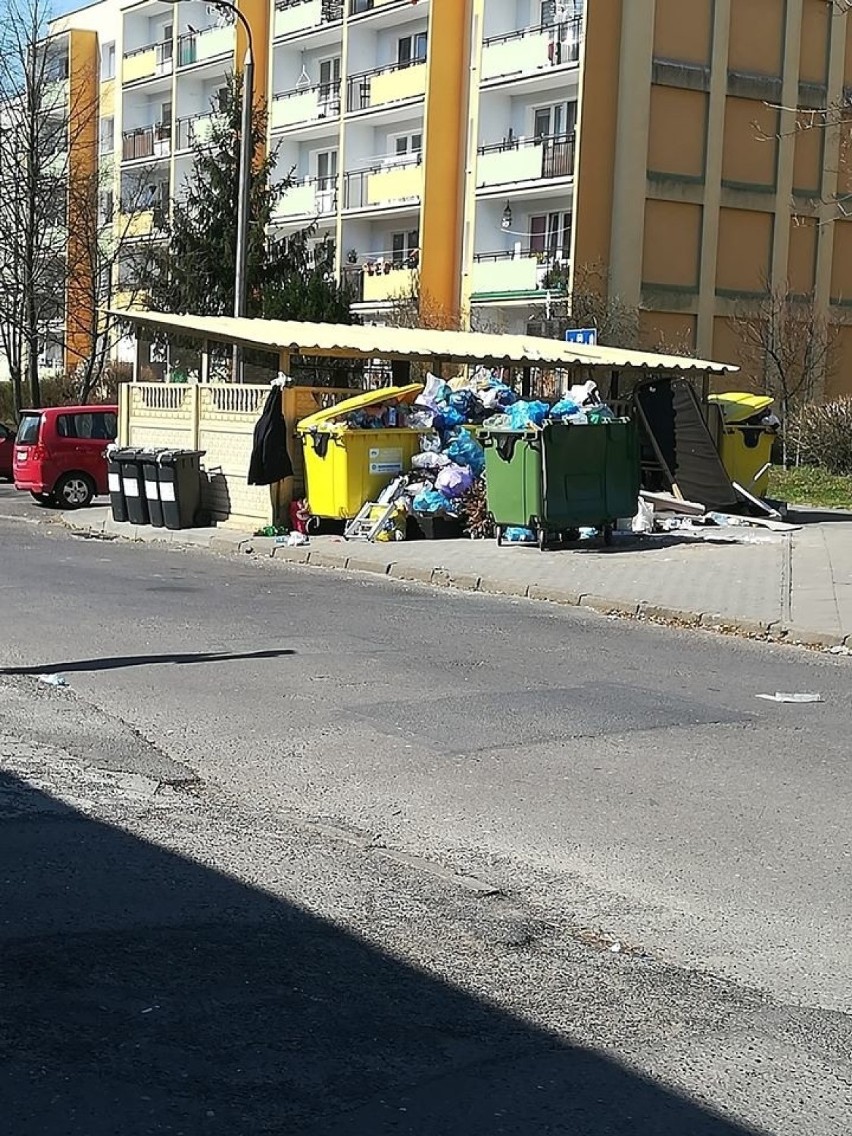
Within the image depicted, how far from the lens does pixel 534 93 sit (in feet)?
136

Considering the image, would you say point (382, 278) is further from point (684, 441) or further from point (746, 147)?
point (684, 441)

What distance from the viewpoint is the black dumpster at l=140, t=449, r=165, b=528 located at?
74.6ft

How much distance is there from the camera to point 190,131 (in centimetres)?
5366

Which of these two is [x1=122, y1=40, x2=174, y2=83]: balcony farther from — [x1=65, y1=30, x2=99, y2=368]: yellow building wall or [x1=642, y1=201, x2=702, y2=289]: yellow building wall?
[x1=642, y1=201, x2=702, y2=289]: yellow building wall

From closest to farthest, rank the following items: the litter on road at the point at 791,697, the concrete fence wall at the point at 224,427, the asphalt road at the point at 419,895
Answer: the asphalt road at the point at 419,895
the litter on road at the point at 791,697
the concrete fence wall at the point at 224,427

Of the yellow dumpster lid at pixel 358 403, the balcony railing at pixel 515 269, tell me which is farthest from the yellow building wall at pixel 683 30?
the yellow dumpster lid at pixel 358 403

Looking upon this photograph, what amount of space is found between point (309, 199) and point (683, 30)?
13794 mm

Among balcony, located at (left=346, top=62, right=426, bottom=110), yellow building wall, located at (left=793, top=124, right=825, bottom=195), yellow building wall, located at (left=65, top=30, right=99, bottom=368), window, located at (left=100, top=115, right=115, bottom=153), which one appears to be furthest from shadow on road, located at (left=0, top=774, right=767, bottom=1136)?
window, located at (left=100, top=115, right=115, bottom=153)

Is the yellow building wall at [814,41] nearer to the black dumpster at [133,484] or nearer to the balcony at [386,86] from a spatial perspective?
the balcony at [386,86]

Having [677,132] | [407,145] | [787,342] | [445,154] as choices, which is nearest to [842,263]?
[677,132]

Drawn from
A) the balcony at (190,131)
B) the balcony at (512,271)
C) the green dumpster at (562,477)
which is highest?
the balcony at (190,131)

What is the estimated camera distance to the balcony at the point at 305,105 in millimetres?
48031

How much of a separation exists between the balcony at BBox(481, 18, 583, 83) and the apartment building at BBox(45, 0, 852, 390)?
0.05 meters

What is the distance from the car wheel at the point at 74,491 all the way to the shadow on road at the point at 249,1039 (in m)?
21.6
